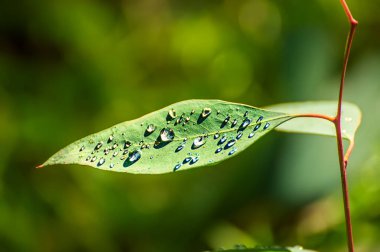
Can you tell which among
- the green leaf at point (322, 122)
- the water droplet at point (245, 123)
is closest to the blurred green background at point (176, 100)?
the green leaf at point (322, 122)

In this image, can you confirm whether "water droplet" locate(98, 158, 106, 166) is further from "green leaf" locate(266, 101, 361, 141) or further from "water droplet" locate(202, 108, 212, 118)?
"green leaf" locate(266, 101, 361, 141)

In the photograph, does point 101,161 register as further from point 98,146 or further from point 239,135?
point 239,135

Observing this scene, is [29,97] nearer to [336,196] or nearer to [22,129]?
[22,129]

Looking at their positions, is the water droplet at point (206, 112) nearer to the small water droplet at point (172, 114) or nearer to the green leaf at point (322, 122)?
the small water droplet at point (172, 114)

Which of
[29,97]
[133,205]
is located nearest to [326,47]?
[133,205]

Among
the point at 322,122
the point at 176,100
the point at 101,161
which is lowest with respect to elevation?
the point at 101,161

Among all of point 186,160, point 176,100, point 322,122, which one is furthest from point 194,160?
point 176,100

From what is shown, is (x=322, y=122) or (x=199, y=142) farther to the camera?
(x=322, y=122)
